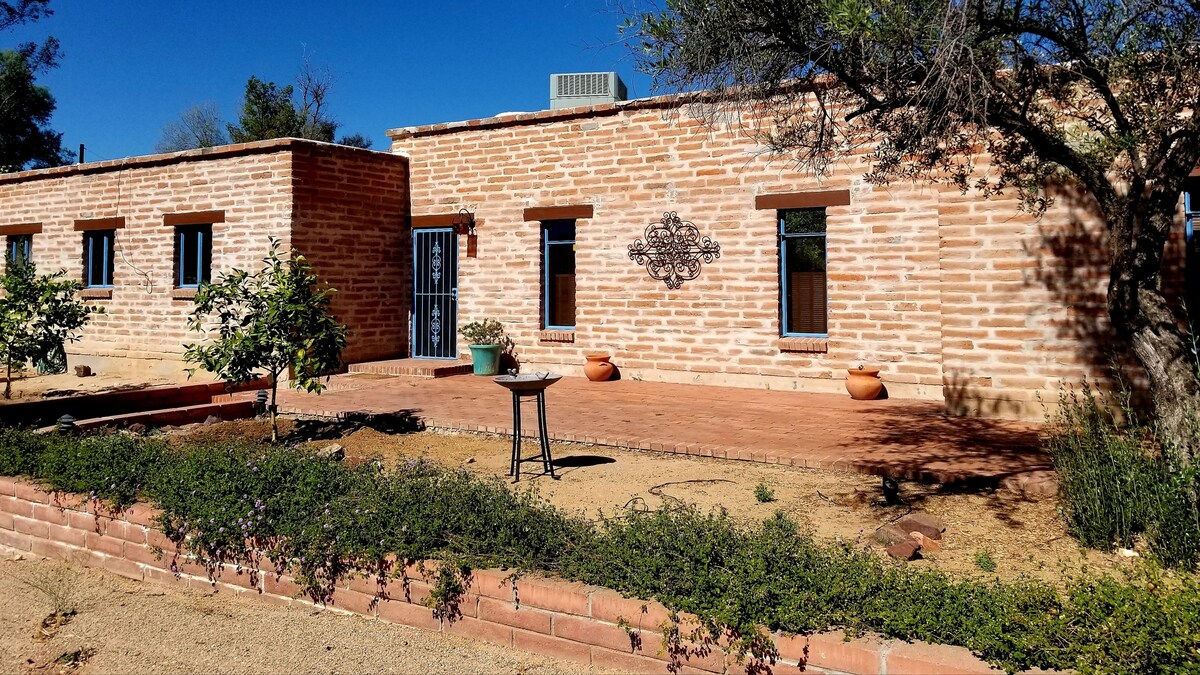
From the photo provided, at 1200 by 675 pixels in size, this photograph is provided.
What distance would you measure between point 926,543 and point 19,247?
59.0ft

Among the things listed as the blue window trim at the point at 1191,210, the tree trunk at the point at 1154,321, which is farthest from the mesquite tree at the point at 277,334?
the blue window trim at the point at 1191,210

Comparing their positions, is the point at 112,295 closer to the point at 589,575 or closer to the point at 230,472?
the point at 230,472

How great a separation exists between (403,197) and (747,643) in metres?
11.8

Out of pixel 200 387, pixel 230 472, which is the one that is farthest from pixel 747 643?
pixel 200 387

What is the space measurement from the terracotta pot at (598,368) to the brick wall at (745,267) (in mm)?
298

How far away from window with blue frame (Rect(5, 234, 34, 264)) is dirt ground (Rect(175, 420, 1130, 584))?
1128 centimetres

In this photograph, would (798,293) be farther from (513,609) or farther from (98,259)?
(98,259)

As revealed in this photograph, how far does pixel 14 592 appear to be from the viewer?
430 centimetres

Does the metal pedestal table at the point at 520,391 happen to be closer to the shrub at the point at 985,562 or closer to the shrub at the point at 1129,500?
the shrub at the point at 985,562

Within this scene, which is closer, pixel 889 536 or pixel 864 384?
pixel 889 536

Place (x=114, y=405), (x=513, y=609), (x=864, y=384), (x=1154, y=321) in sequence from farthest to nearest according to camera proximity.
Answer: (x=864, y=384), (x=114, y=405), (x=1154, y=321), (x=513, y=609)

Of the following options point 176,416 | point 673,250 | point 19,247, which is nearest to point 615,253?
point 673,250

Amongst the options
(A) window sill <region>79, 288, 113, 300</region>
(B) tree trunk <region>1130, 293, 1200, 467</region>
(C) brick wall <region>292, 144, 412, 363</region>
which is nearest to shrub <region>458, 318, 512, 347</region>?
(C) brick wall <region>292, 144, 412, 363</region>

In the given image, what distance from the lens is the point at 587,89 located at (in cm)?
1401
